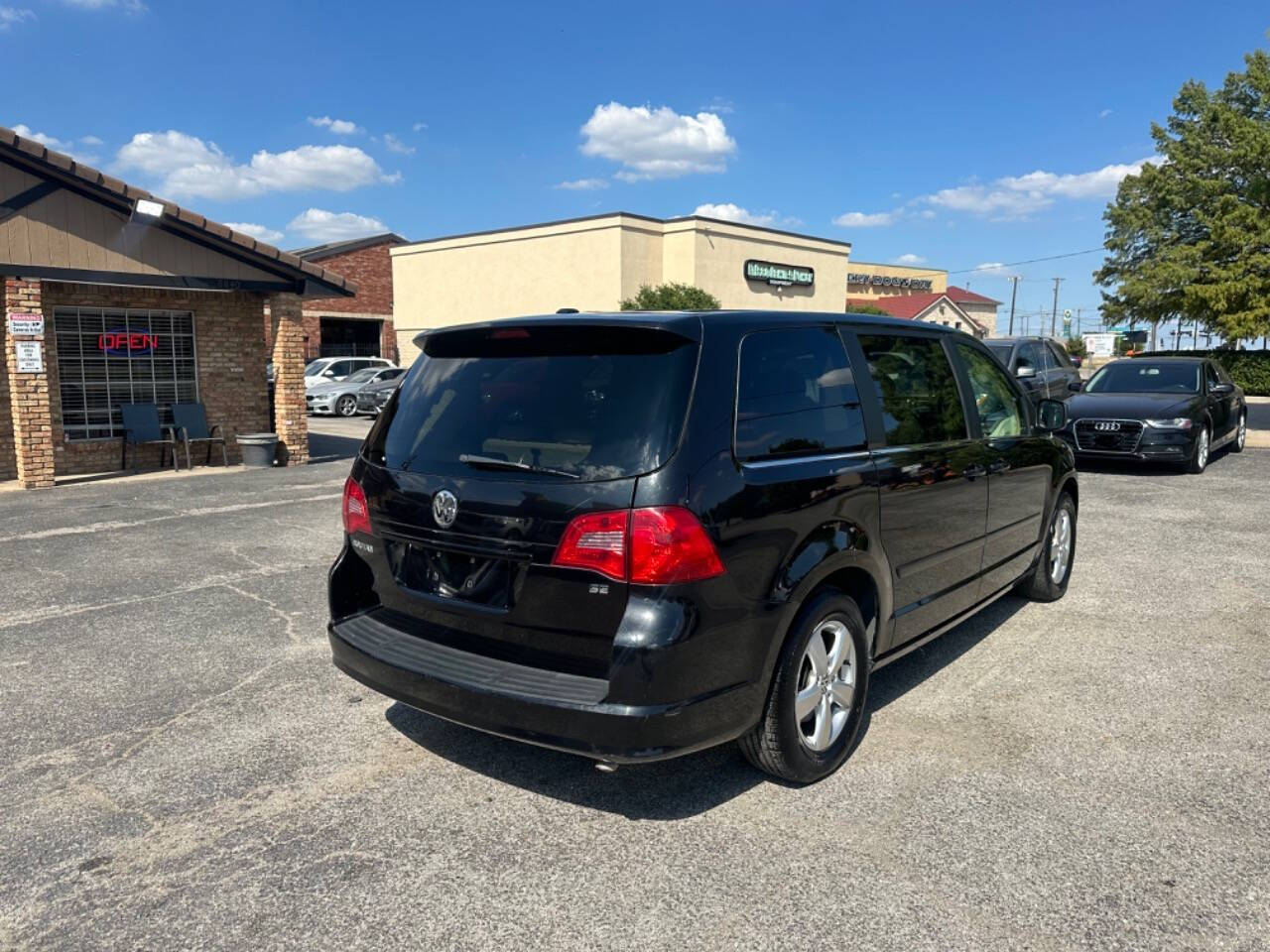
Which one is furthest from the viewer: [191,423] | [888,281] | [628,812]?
[888,281]

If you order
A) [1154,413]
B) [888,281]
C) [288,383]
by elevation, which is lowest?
[1154,413]

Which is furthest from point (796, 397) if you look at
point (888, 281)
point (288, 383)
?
point (888, 281)

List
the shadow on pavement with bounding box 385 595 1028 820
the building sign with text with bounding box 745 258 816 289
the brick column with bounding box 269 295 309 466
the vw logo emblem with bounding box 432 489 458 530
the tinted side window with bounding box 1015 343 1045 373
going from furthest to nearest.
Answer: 1. the building sign with text with bounding box 745 258 816 289
2. the tinted side window with bounding box 1015 343 1045 373
3. the brick column with bounding box 269 295 309 466
4. the shadow on pavement with bounding box 385 595 1028 820
5. the vw logo emblem with bounding box 432 489 458 530

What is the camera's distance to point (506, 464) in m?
3.21

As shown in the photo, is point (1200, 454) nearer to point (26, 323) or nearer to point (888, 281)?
point (26, 323)

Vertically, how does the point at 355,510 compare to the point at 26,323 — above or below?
below

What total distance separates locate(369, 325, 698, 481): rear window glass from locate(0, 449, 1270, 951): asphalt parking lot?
1.26m

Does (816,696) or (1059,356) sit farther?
(1059,356)

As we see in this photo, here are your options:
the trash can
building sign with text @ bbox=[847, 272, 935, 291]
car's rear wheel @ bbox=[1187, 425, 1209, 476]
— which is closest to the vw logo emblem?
car's rear wheel @ bbox=[1187, 425, 1209, 476]

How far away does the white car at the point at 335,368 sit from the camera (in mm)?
26473

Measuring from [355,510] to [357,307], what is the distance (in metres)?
41.4

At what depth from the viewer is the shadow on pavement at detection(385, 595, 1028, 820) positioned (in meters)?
3.40

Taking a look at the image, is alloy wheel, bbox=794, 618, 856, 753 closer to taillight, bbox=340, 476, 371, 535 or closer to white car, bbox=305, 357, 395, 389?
taillight, bbox=340, 476, 371, 535

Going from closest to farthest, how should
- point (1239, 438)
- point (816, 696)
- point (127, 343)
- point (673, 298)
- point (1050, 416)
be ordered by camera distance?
point (816, 696) < point (1050, 416) < point (127, 343) < point (1239, 438) < point (673, 298)
